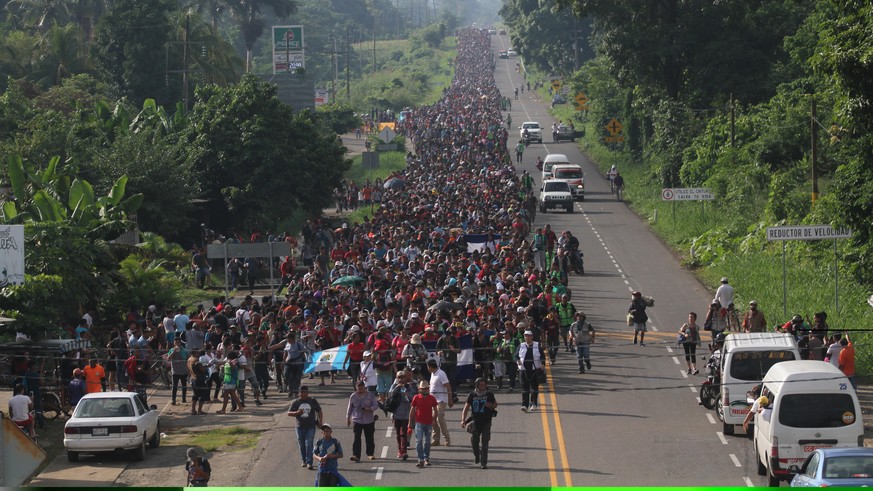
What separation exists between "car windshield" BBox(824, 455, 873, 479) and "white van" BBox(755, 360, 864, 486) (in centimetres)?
268

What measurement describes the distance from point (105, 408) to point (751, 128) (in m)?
34.9

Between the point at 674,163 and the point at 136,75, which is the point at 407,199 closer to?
the point at 674,163

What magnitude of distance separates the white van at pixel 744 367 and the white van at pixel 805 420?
298 cm

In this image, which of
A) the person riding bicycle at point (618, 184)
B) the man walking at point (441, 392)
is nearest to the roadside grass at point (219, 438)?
the man walking at point (441, 392)

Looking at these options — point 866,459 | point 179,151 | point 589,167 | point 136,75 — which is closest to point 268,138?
point 179,151

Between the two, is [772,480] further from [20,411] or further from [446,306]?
[20,411]

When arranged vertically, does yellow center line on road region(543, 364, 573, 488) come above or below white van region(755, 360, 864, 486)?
below

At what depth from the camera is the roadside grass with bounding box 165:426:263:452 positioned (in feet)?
80.0

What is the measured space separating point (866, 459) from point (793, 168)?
30104 millimetres

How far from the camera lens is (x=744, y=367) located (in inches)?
933

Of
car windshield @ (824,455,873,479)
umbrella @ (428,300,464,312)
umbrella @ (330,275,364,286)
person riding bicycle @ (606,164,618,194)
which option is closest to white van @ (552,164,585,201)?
person riding bicycle @ (606,164,618,194)

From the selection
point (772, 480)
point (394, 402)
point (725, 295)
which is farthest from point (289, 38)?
point (772, 480)

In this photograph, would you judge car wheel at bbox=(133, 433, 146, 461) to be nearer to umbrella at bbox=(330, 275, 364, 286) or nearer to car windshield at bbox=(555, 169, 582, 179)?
umbrella at bbox=(330, 275, 364, 286)

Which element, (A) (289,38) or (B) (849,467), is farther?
(A) (289,38)
